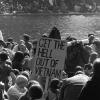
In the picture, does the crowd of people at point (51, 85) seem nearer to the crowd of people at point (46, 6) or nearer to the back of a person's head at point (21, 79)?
the back of a person's head at point (21, 79)

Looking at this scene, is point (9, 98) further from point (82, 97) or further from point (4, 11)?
point (4, 11)

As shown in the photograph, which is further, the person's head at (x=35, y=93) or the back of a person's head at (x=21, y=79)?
the back of a person's head at (x=21, y=79)

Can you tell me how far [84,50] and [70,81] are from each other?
4.26 m

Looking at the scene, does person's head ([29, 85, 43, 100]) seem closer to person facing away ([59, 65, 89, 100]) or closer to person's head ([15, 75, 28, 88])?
person facing away ([59, 65, 89, 100])

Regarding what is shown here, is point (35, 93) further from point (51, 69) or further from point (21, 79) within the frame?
point (51, 69)

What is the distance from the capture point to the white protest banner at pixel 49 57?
298 inches

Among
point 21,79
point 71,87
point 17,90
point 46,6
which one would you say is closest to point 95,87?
point 71,87

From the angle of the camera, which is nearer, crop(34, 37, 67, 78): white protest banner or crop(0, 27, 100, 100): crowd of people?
crop(0, 27, 100, 100): crowd of people

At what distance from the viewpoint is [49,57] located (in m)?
7.61

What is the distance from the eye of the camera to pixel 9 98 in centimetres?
757

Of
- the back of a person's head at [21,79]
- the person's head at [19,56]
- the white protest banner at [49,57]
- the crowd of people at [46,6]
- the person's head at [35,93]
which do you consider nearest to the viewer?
the person's head at [35,93]

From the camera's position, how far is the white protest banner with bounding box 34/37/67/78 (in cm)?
758

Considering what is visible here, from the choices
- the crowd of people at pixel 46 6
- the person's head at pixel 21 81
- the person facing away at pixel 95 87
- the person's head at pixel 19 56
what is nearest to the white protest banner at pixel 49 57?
the person's head at pixel 21 81

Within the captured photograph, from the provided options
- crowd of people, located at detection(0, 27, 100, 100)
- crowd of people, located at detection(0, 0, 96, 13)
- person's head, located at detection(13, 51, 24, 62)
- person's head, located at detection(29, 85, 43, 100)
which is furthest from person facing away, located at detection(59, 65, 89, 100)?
crowd of people, located at detection(0, 0, 96, 13)
